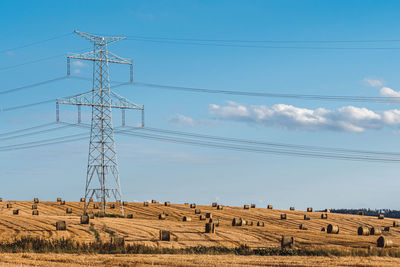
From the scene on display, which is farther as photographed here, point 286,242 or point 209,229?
point 209,229

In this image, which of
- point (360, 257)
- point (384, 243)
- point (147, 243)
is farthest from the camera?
point (384, 243)

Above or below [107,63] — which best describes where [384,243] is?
below

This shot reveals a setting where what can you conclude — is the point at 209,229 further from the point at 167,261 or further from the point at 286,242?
the point at 167,261

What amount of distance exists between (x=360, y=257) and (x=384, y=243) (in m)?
10.6

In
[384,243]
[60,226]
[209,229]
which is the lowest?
[384,243]

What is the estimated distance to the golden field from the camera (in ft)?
84.4

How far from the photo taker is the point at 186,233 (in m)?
43.1

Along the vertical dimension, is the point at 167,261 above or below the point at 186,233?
above

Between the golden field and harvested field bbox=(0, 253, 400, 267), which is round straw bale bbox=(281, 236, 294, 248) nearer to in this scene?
the golden field

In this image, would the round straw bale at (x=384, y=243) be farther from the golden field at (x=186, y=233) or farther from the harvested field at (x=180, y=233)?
the harvested field at (x=180, y=233)

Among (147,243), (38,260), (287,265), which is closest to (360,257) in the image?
(287,265)

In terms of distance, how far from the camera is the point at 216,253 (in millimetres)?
30500

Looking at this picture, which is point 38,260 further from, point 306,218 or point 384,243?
A: point 306,218

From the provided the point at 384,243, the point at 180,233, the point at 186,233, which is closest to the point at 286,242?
the point at 384,243
